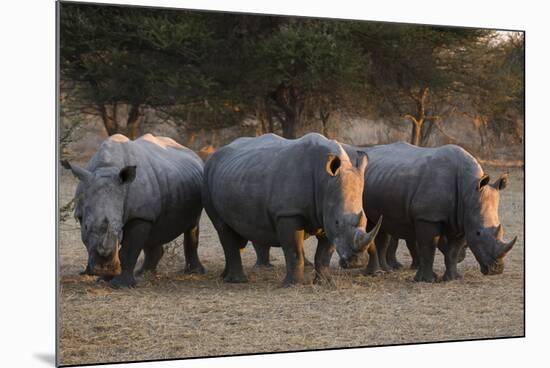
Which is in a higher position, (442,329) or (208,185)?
(208,185)

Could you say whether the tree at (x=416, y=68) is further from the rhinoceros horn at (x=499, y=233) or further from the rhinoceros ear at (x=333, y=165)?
the rhinoceros horn at (x=499, y=233)

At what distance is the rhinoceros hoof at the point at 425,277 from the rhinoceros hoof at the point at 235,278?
73.0 inches

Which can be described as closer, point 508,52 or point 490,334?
point 490,334

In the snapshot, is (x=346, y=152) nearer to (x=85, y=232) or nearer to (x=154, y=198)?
(x=154, y=198)

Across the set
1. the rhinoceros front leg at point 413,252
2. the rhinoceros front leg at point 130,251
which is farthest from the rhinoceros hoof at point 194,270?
the rhinoceros front leg at point 413,252

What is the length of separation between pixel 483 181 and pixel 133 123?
13.5 feet

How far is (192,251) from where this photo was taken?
12250 millimetres

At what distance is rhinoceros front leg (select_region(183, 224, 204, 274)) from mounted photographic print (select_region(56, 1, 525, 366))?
1.0 inches

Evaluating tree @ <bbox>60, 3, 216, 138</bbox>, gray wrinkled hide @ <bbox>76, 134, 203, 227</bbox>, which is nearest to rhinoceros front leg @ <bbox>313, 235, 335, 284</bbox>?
gray wrinkled hide @ <bbox>76, 134, 203, 227</bbox>

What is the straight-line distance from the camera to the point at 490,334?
1103 centimetres

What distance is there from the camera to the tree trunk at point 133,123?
12475 millimetres

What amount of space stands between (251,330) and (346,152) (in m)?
2.22

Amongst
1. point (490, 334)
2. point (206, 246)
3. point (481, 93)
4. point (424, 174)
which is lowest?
point (490, 334)

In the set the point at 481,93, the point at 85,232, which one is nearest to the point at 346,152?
the point at 481,93
